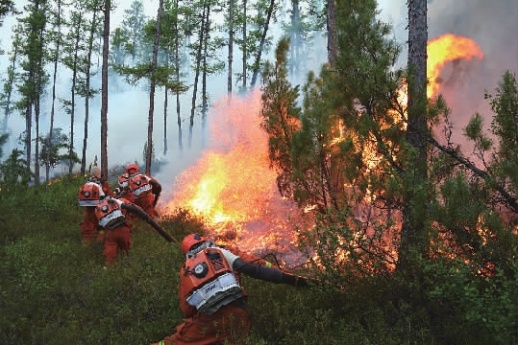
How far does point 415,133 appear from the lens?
4.91 m

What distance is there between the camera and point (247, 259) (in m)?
4.82

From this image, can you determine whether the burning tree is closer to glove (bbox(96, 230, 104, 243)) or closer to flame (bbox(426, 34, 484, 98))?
glove (bbox(96, 230, 104, 243))

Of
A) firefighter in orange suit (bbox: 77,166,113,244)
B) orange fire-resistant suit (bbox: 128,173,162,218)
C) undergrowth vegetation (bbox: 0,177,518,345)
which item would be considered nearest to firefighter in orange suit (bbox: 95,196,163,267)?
undergrowth vegetation (bbox: 0,177,518,345)

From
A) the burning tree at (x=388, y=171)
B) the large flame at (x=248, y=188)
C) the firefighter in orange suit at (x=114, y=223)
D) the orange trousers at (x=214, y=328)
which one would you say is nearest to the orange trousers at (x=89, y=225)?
the firefighter in orange suit at (x=114, y=223)

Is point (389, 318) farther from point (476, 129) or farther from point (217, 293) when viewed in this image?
point (476, 129)

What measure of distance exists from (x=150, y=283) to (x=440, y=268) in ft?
14.3

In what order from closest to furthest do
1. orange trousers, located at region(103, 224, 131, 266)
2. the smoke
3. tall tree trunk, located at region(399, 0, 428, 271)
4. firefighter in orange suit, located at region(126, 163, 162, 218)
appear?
1. tall tree trunk, located at region(399, 0, 428, 271)
2. orange trousers, located at region(103, 224, 131, 266)
3. the smoke
4. firefighter in orange suit, located at region(126, 163, 162, 218)

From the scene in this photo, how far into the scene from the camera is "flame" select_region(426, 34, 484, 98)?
11.5 m

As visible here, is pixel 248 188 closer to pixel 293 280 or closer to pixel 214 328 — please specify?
pixel 293 280

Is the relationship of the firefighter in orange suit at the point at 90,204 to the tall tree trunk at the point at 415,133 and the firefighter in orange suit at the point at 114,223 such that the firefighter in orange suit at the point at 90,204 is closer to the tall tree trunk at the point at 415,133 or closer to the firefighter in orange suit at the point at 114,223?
the firefighter in orange suit at the point at 114,223

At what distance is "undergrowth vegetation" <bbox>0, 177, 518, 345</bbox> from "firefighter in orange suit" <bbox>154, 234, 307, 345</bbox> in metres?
0.32

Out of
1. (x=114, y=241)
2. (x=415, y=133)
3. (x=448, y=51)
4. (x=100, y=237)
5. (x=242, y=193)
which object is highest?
(x=448, y=51)

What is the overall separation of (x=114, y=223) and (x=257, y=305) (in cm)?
425

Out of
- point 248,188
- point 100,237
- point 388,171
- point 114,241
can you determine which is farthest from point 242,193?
point 388,171
